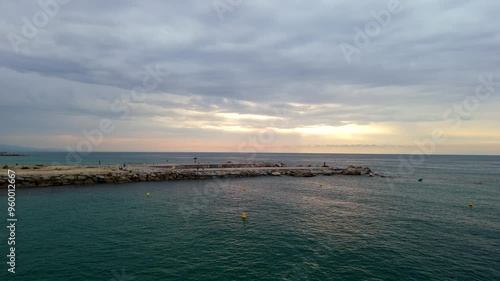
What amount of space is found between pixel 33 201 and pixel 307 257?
37274mm

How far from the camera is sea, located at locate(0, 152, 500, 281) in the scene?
1780cm

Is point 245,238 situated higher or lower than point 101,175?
lower

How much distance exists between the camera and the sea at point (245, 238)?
17797mm

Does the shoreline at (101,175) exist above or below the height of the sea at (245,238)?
above

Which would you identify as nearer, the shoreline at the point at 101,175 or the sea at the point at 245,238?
the sea at the point at 245,238

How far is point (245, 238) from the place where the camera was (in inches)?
944

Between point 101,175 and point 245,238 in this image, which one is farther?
point 101,175

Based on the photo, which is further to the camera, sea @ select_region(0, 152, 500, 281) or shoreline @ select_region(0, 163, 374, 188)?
shoreline @ select_region(0, 163, 374, 188)

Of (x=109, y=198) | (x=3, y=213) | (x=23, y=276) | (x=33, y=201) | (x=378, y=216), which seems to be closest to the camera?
(x=23, y=276)

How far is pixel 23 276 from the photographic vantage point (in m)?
16.5

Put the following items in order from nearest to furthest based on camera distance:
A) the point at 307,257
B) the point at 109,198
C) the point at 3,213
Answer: the point at 307,257 < the point at 3,213 < the point at 109,198

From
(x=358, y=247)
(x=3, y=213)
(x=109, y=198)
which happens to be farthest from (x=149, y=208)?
(x=358, y=247)

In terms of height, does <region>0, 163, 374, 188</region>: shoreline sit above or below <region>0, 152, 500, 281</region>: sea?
above

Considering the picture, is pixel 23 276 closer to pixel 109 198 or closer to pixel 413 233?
pixel 109 198
